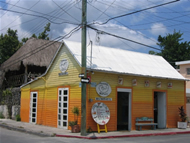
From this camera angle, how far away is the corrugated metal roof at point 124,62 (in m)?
16.5

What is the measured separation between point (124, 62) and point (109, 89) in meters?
3.09

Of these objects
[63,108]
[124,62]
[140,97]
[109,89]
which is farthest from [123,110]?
[63,108]

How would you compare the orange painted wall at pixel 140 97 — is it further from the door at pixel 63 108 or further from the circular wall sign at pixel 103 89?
the door at pixel 63 108

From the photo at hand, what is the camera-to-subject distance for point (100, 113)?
15.4 meters

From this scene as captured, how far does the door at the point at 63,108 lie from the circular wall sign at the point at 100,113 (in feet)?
7.23

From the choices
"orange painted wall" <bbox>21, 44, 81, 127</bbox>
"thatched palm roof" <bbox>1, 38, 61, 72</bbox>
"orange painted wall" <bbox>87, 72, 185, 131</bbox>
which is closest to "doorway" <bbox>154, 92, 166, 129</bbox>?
"orange painted wall" <bbox>87, 72, 185, 131</bbox>

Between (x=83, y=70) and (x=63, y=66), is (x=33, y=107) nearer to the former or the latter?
(x=63, y=66)

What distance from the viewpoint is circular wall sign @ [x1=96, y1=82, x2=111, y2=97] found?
1574cm

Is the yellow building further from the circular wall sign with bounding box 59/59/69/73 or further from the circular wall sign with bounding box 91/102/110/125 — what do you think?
the circular wall sign with bounding box 91/102/110/125

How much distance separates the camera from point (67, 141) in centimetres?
1223

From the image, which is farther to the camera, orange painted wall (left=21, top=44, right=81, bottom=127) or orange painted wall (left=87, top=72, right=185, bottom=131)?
orange painted wall (left=21, top=44, right=81, bottom=127)

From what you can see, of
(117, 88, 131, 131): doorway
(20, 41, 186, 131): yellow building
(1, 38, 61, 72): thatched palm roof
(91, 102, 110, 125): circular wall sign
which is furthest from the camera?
(1, 38, 61, 72): thatched palm roof

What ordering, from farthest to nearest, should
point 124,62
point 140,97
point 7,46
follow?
point 7,46, point 124,62, point 140,97

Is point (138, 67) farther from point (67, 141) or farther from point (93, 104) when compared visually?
point (67, 141)
